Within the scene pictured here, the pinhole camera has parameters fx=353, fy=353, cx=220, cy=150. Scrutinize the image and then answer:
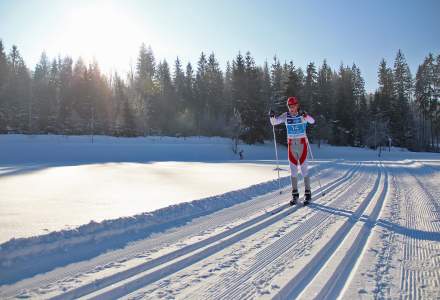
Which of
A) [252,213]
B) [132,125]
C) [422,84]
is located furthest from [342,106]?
[252,213]

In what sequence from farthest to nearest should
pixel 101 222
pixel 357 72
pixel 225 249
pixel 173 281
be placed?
pixel 357 72
pixel 101 222
pixel 225 249
pixel 173 281

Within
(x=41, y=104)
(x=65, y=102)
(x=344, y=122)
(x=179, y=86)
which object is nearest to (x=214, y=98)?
(x=179, y=86)

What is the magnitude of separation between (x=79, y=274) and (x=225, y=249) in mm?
1731

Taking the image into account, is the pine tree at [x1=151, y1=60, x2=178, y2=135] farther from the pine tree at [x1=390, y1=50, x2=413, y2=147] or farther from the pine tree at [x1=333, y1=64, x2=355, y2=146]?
the pine tree at [x1=390, y1=50, x2=413, y2=147]

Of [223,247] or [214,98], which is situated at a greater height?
[214,98]

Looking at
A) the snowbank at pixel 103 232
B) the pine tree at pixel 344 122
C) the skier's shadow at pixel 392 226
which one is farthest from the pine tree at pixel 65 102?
the skier's shadow at pixel 392 226

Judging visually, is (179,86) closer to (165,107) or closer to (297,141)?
(165,107)

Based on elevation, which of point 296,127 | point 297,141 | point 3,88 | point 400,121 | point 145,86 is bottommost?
point 297,141

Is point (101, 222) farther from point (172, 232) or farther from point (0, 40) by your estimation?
point (0, 40)

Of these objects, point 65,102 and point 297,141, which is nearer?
Answer: point 297,141

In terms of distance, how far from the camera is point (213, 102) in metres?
66.8

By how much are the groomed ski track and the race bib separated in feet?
7.63

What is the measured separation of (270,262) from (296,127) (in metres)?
4.81

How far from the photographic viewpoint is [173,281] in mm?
3436
